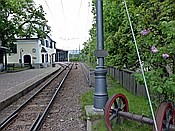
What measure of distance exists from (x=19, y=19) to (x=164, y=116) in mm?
30289

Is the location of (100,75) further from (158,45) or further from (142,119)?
(142,119)

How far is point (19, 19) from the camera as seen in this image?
31344mm

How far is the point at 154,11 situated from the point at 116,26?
22.7ft

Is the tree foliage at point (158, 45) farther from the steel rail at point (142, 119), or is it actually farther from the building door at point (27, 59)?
the building door at point (27, 59)

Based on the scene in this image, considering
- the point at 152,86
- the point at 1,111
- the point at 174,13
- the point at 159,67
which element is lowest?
the point at 1,111

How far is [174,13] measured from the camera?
4.68 m

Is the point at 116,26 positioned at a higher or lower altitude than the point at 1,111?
higher

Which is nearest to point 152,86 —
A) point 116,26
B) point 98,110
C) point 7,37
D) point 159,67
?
point 159,67

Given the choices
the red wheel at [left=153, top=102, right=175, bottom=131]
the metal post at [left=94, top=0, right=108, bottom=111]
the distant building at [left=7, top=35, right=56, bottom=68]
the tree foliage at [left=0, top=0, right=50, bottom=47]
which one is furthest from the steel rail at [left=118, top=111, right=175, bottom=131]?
the distant building at [left=7, top=35, right=56, bottom=68]

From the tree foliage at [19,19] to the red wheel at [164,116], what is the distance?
1027 inches

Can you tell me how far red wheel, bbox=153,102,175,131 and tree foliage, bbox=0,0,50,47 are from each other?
2609cm

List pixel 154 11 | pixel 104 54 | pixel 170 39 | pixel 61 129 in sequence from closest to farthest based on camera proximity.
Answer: pixel 170 39
pixel 154 11
pixel 61 129
pixel 104 54

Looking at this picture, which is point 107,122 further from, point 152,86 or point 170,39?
point 170,39

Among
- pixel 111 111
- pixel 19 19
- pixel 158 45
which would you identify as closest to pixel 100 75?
pixel 111 111
